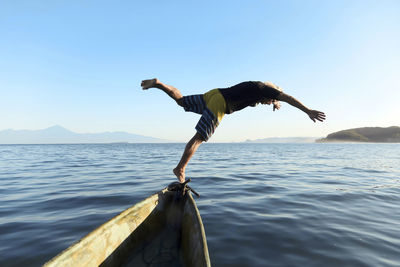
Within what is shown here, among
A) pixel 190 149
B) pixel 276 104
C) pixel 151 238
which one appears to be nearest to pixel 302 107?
pixel 276 104

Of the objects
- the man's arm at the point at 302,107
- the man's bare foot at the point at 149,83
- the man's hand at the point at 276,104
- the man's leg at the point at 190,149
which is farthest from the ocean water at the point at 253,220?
the man's bare foot at the point at 149,83

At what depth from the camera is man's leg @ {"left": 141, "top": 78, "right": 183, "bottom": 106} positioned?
3884 mm

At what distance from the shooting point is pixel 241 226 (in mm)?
4688

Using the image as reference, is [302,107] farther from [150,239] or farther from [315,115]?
[150,239]

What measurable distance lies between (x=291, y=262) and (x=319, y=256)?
1.86 feet

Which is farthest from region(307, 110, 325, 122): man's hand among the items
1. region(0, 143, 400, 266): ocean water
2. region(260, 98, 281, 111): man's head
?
region(0, 143, 400, 266): ocean water

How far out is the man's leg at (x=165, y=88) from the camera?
12.7ft

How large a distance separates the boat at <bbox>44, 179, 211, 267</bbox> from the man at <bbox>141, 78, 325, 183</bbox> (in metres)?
0.57

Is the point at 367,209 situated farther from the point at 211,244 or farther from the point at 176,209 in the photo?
the point at 176,209

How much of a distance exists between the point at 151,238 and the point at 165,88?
2.64 meters

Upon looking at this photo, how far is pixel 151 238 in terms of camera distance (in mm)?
3504

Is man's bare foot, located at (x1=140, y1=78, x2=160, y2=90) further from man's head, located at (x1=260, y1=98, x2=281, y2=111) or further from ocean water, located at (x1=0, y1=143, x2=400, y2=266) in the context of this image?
ocean water, located at (x1=0, y1=143, x2=400, y2=266)

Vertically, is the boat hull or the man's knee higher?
the man's knee

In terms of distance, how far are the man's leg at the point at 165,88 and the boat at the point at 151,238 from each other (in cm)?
165
